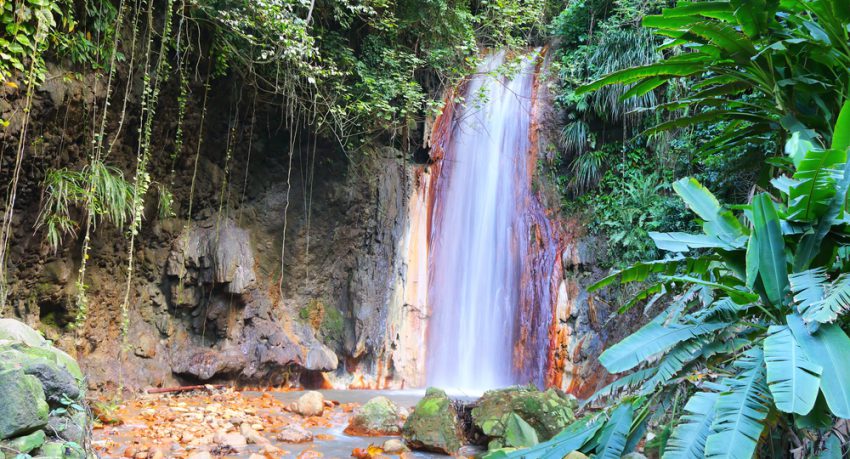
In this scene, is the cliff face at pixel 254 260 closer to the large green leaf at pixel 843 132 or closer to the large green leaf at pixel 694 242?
the large green leaf at pixel 694 242

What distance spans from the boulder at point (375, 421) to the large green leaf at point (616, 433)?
3.32 meters

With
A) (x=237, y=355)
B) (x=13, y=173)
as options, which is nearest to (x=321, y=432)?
(x=237, y=355)

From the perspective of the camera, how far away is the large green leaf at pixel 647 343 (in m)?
3.37

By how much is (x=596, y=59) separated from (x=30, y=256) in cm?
989

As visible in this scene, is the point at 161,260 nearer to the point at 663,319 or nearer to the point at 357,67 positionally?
Answer: the point at 357,67

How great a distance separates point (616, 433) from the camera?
3570 mm

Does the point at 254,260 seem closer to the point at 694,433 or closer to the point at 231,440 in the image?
the point at 231,440

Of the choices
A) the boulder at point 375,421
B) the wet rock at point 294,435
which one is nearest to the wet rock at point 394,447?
the boulder at point 375,421

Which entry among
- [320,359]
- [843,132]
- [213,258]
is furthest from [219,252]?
[843,132]

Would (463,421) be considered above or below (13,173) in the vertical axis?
below

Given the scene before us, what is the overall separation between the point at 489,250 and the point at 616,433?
755 cm

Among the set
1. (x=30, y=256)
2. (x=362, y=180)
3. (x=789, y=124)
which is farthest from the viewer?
(x=362, y=180)

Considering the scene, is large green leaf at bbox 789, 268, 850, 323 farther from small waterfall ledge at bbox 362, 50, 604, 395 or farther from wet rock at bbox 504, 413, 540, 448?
small waterfall ledge at bbox 362, 50, 604, 395

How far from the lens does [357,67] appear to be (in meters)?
8.94
